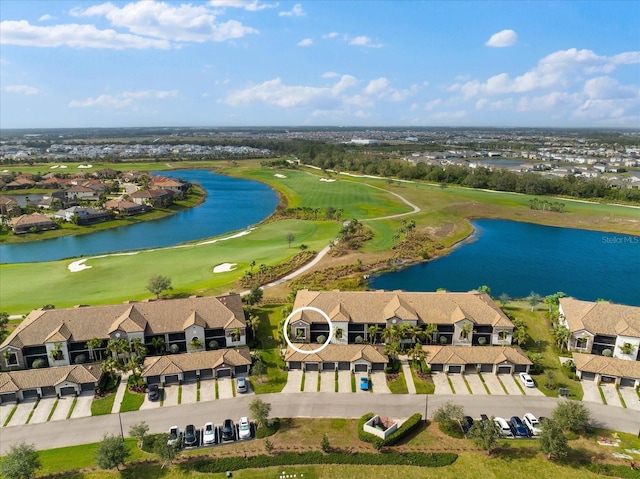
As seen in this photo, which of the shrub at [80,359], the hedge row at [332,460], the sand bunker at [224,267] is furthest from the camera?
the sand bunker at [224,267]

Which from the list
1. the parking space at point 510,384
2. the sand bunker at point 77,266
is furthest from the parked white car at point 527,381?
the sand bunker at point 77,266

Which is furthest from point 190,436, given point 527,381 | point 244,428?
point 527,381

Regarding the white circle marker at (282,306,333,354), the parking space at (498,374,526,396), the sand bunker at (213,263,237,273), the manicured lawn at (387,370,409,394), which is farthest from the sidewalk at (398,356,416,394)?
the sand bunker at (213,263,237,273)

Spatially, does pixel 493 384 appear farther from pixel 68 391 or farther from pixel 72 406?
pixel 68 391

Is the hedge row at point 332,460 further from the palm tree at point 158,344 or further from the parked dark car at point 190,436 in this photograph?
the palm tree at point 158,344

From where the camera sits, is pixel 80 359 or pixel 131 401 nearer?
pixel 131 401

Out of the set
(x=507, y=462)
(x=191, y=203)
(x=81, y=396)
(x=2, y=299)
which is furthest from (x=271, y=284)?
(x=191, y=203)

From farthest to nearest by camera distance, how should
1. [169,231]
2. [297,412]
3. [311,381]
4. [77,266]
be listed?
1. [169,231]
2. [77,266]
3. [311,381]
4. [297,412]
